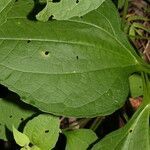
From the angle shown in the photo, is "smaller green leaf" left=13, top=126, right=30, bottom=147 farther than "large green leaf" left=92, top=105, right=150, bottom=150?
No

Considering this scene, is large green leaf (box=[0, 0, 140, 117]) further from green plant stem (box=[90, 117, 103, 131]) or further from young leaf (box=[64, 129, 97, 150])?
green plant stem (box=[90, 117, 103, 131])

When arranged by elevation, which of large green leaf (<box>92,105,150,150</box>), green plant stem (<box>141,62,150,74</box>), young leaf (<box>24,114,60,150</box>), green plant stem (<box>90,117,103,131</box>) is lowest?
green plant stem (<box>90,117,103,131</box>)

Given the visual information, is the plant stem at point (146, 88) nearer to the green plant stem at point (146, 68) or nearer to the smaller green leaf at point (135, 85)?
the green plant stem at point (146, 68)

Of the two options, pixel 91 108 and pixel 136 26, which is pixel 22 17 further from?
pixel 136 26

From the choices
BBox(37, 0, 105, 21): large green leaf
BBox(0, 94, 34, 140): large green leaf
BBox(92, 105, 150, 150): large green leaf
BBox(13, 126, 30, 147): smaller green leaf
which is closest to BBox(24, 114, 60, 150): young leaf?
BBox(13, 126, 30, 147): smaller green leaf

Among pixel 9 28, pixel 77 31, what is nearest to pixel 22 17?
pixel 9 28

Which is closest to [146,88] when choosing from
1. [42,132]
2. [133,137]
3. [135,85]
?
[133,137]
